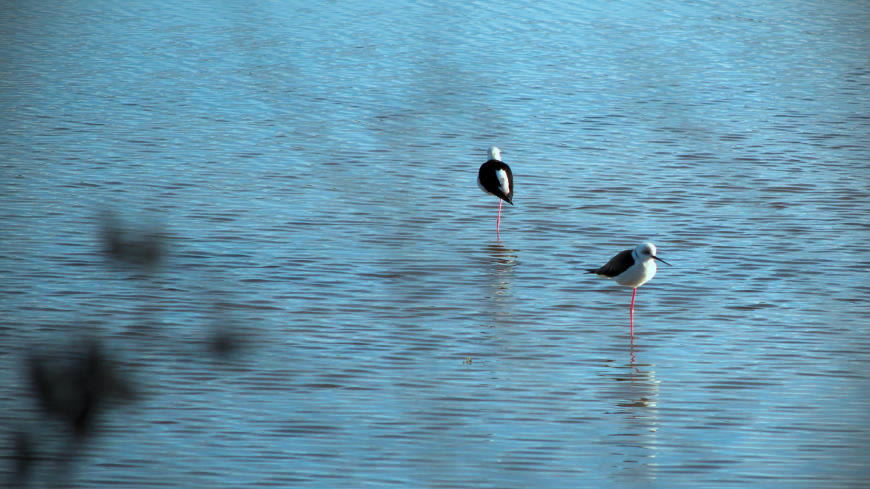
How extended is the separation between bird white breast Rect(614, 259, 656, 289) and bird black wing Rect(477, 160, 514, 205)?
3029 millimetres

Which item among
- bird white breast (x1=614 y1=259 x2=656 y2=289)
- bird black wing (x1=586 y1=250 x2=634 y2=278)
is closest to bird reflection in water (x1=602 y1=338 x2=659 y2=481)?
bird white breast (x1=614 y1=259 x2=656 y2=289)

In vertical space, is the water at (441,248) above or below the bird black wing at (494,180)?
above

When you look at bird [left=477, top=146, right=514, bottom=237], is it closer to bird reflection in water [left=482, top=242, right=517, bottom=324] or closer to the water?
the water

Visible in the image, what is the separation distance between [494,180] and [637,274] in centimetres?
322

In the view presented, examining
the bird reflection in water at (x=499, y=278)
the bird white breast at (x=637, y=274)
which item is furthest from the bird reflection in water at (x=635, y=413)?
the bird reflection in water at (x=499, y=278)

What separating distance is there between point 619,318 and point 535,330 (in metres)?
0.79

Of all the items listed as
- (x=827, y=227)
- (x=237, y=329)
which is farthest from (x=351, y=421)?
(x=827, y=227)

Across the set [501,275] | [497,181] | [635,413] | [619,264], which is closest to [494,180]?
[497,181]

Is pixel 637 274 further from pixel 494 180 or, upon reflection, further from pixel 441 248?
pixel 494 180

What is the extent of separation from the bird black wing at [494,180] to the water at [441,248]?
30 centimetres

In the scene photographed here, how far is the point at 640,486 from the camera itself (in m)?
5.09

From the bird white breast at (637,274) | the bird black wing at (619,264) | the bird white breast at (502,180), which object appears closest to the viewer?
the bird white breast at (637,274)

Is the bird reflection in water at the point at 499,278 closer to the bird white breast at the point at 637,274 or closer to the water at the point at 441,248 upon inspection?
the water at the point at 441,248

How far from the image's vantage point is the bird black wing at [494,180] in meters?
11.5
